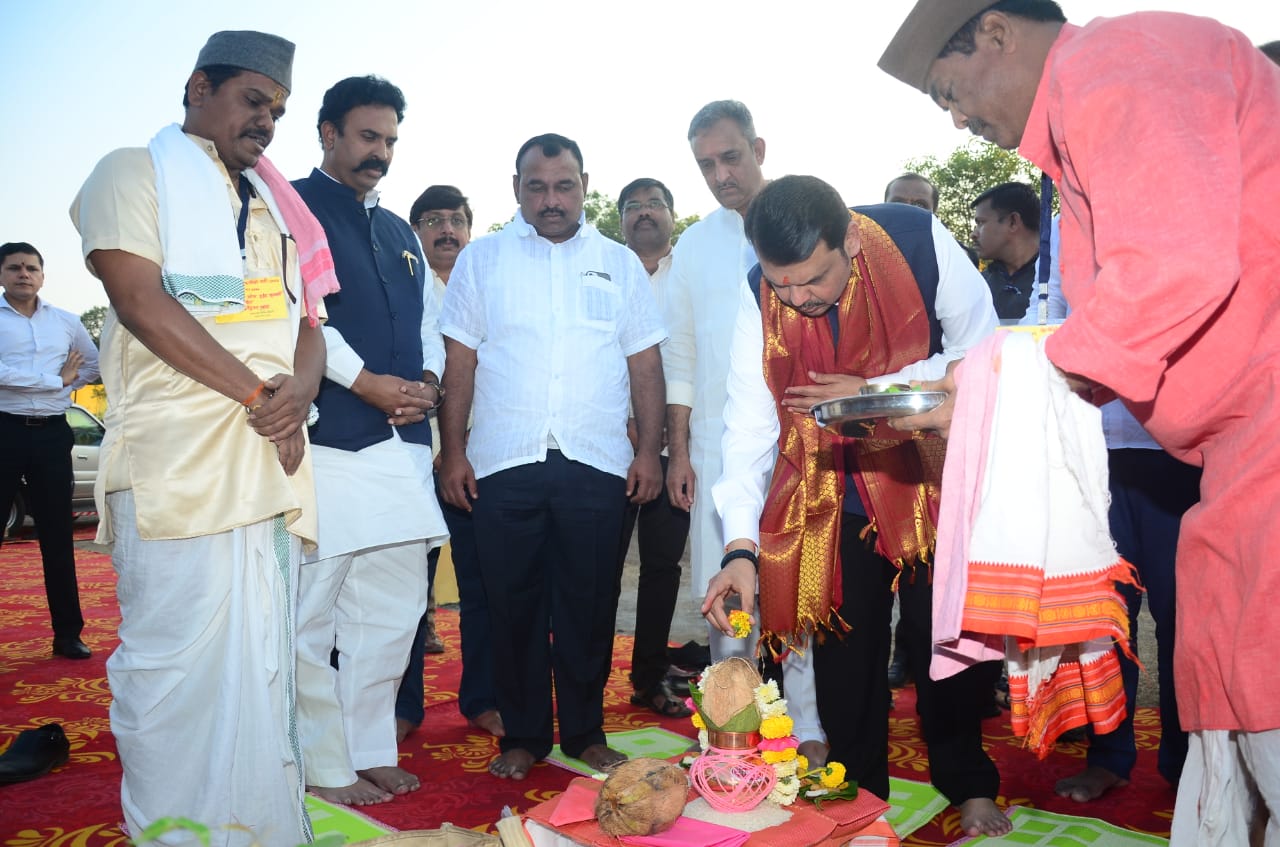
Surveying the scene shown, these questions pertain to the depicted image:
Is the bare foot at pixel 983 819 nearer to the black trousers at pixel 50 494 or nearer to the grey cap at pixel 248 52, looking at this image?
the grey cap at pixel 248 52

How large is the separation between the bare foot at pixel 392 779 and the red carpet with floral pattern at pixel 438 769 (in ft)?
0.14

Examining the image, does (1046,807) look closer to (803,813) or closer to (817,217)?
(803,813)

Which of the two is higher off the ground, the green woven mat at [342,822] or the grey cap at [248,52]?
the grey cap at [248,52]

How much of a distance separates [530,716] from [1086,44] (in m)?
2.83

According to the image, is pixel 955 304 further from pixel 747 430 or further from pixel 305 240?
pixel 305 240

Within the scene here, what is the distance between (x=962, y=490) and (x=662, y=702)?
2.89m

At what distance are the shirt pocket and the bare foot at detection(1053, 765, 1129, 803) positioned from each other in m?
2.10

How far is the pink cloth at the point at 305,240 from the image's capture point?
293 centimetres

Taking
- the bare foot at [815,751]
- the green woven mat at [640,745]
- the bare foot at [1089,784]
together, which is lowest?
the green woven mat at [640,745]

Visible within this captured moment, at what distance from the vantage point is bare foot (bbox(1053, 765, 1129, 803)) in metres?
3.11

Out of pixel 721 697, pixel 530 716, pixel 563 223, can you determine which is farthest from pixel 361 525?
pixel 721 697

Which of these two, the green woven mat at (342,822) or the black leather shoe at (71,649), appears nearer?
the green woven mat at (342,822)

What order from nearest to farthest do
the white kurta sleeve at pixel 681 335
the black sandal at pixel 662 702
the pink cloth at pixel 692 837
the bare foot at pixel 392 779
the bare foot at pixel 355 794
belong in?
1. the pink cloth at pixel 692 837
2. the bare foot at pixel 355 794
3. the bare foot at pixel 392 779
4. the white kurta sleeve at pixel 681 335
5. the black sandal at pixel 662 702

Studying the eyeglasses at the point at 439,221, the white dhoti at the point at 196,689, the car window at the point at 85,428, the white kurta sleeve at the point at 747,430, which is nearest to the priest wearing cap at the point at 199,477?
the white dhoti at the point at 196,689
